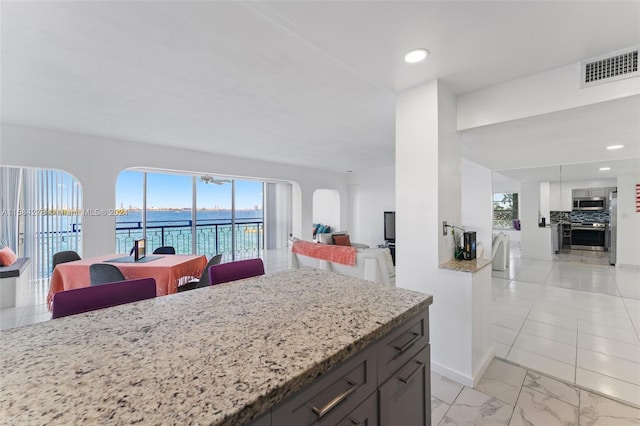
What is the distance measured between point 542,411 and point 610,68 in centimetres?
231

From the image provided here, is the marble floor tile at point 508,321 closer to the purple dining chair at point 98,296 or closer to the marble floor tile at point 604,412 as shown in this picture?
the marble floor tile at point 604,412

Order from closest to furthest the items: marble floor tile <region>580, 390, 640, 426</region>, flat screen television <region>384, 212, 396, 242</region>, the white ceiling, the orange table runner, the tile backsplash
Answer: the white ceiling
marble floor tile <region>580, 390, 640, 426</region>
the orange table runner
the tile backsplash
flat screen television <region>384, 212, 396, 242</region>

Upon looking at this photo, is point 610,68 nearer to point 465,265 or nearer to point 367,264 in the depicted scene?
point 465,265

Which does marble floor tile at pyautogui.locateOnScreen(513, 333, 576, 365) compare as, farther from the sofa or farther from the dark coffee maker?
the sofa

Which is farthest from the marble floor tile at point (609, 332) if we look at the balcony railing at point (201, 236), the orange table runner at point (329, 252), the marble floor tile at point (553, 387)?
the balcony railing at point (201, 236)

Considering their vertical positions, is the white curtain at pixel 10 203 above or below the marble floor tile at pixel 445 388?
above

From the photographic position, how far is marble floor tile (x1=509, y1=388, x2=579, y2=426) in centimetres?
163

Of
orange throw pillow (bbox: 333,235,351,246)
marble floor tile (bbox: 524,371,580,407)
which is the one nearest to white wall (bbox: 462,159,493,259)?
orange throw pillow (bbox: 333,235,351,246)

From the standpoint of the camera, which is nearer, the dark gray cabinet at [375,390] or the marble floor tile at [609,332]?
the dark gray cabinet at [375,390]

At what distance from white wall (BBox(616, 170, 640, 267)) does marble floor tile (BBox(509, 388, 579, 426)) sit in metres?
5.40

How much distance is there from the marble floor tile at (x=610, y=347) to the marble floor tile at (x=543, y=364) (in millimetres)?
530

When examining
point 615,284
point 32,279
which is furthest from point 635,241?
point 32,279

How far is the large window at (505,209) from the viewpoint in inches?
227

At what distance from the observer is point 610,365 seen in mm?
2174
